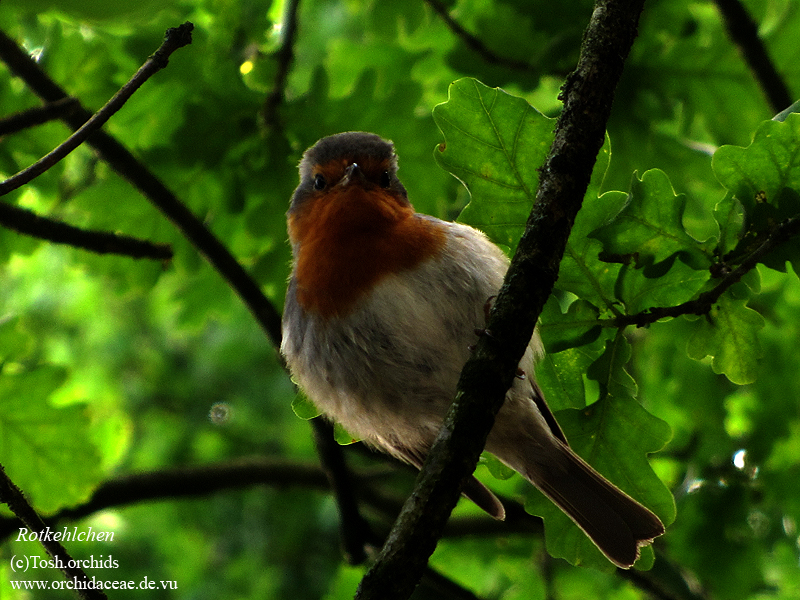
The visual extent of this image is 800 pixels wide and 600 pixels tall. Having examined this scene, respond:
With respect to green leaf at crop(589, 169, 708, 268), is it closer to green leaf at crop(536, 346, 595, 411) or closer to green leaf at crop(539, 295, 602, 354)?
green leaf at crop(539, 295, 602, 354)

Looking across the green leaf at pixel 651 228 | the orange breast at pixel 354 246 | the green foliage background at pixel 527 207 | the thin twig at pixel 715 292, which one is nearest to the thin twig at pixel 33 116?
the green foliage background at pixel 527 207

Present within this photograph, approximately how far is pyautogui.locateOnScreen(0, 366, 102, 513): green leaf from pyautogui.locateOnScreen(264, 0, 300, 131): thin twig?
1.49 m

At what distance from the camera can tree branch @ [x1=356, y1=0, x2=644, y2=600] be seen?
5.14 feet

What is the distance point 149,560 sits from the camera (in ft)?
25.4

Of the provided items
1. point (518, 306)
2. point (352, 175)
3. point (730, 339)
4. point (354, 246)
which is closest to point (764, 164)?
point (730, 339)

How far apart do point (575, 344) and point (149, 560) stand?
6.72 metres

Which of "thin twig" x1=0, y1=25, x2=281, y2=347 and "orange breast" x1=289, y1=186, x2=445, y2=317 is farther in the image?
"thin twig" x1=0, y1=25, x2=281, y2=347

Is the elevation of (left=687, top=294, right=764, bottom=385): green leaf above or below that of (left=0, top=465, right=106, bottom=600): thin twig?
below

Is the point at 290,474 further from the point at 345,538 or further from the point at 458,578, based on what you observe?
the point at 458,578

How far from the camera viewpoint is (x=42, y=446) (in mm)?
3322

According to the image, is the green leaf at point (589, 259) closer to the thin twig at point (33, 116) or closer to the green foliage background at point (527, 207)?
the green foliage background at point (527, 207)

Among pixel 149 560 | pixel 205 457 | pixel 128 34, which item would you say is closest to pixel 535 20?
pixel 128 34

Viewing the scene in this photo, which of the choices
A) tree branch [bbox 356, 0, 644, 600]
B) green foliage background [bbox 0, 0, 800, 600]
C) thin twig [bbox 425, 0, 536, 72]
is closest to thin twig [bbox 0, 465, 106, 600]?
tree branch [bbox 356, 0, 644, 600]

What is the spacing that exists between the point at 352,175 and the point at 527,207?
→ 1127 millimetres
